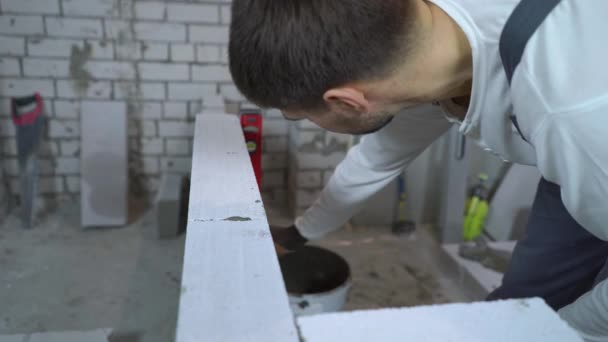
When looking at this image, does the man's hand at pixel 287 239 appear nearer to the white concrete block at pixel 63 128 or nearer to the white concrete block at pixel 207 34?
the white concrete block at pixel 207 34

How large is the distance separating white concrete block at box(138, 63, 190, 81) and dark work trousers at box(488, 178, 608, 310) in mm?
2202

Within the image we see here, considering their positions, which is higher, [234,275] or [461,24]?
[461,24]

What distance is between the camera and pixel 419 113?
1.29 meters

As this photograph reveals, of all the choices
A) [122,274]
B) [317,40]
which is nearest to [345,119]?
[317,40]

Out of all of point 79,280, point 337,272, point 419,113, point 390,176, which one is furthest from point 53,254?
point 419,113

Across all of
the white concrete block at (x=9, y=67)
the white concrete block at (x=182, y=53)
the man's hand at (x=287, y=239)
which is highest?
the white concrete block at (x=182, y=53)

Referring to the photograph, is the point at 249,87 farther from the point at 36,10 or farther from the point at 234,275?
the point at 36,10

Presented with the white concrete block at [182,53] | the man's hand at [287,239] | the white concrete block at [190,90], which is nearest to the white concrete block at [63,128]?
the white concrete block at [190,90]

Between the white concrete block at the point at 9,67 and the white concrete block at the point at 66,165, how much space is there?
562 millimetres

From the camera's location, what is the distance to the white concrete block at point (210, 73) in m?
2.93

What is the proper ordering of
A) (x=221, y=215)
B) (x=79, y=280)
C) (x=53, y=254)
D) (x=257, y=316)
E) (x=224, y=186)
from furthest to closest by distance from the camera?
(x=53, y=254)
(x=79, y=280)
(x=224, y=186)
(x=221, y=215)
(x=257, y=316)

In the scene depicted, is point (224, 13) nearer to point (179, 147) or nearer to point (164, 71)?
point (164, 71)

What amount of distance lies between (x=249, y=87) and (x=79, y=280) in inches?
72.7

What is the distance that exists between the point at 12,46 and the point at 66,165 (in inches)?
29.7
